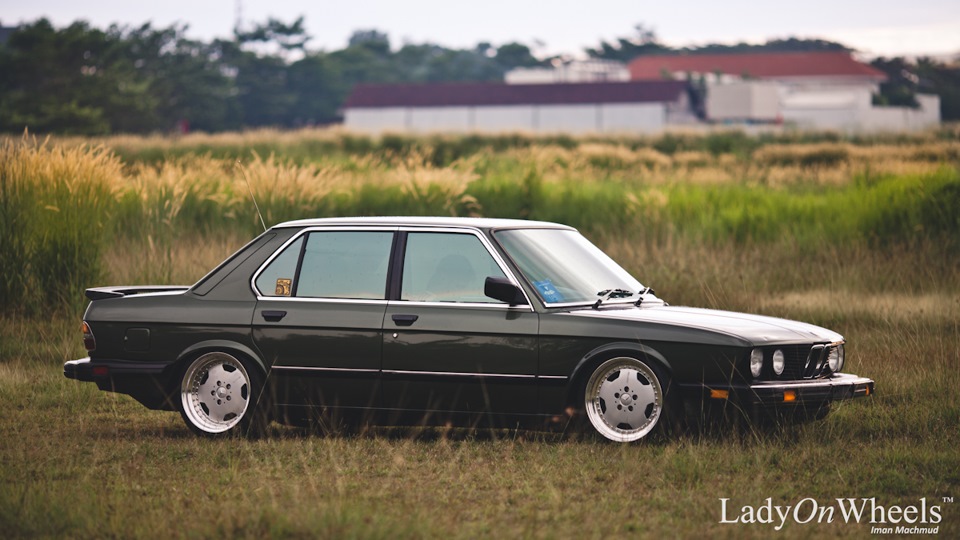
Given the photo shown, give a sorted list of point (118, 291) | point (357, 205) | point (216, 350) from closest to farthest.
A: point (216, 350) < point (118, 291) < point (357, 205)

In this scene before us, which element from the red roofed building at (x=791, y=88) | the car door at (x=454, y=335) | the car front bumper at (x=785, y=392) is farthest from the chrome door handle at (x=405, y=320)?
the red roofed building at (x=791, y=88)

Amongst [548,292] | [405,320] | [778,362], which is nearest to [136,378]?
[405,320]

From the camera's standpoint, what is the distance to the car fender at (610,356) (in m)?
8.73

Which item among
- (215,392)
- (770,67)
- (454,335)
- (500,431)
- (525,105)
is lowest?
(500,431)

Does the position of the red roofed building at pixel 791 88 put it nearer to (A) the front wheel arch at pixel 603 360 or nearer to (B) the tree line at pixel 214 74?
(B) the tree line at pixel 214 74

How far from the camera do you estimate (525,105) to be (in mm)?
101125

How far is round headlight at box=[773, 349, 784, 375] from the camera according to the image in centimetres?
880

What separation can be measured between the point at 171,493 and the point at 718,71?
112800 millimetres

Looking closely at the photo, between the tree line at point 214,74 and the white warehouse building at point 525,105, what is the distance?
31.9 ft

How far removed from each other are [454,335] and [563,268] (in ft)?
2.92

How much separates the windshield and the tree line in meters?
39.4

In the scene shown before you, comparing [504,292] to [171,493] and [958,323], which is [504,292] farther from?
[958,323]

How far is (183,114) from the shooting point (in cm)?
9625

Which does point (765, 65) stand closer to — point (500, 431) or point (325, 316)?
point (500, 431)
